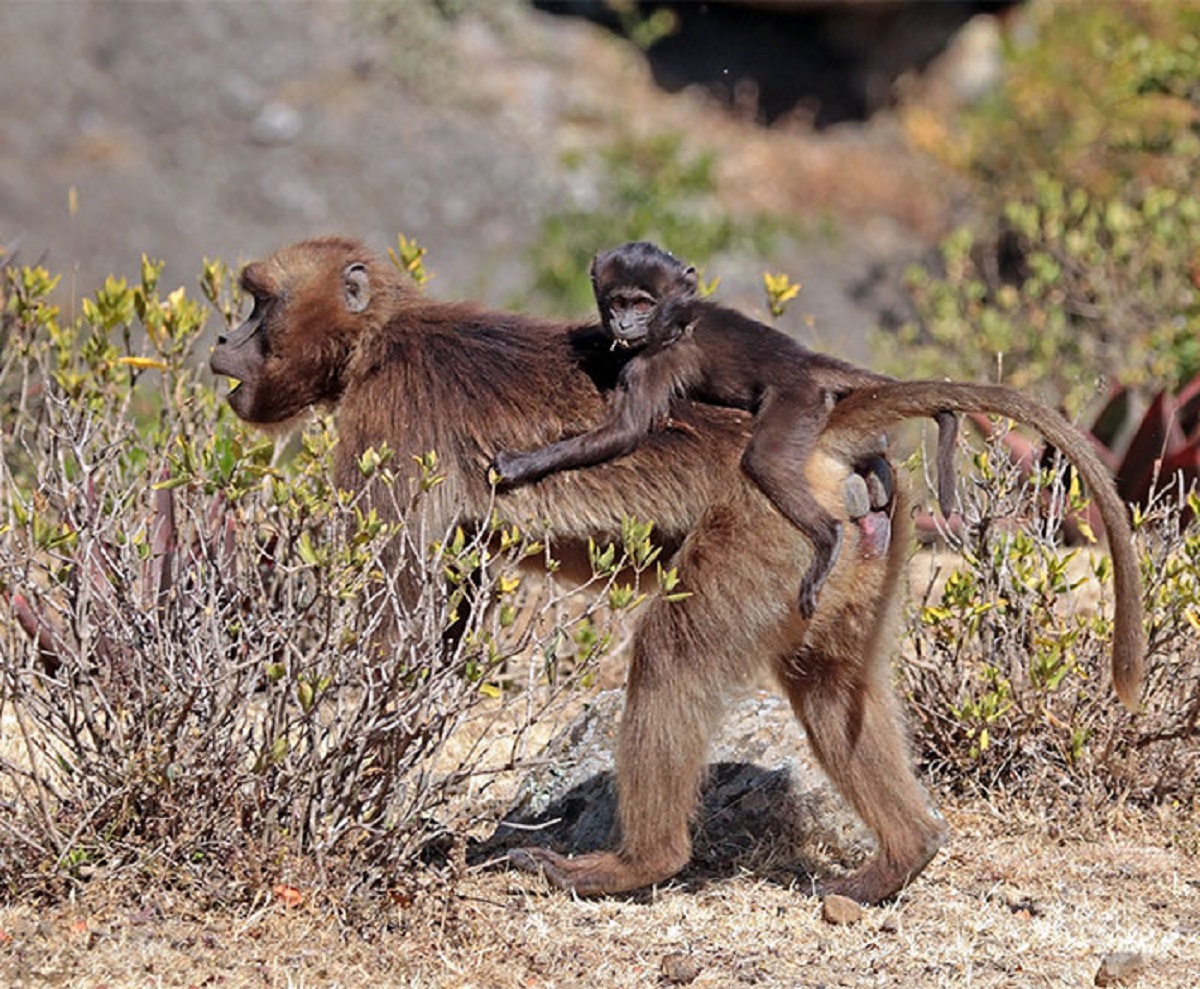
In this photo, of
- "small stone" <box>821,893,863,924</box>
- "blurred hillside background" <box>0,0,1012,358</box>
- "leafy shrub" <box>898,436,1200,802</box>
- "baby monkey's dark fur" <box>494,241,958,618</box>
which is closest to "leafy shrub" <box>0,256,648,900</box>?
"baby monkey's dark fur" <box>494,241,958,618</box>

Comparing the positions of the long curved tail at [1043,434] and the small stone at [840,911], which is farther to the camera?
the small stone at [840,911]

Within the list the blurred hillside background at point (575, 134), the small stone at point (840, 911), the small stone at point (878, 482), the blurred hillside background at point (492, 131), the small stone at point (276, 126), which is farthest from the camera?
the small stone at point (276, 126)

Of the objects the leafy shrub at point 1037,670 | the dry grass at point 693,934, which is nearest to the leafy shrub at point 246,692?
the dry grass at point 693,934

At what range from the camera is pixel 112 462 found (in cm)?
482

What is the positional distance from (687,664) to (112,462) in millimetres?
1646

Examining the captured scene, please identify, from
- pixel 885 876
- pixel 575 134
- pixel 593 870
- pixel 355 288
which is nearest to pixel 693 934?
pixel 593 870

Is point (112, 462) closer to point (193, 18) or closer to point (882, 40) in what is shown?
point (193, 18)

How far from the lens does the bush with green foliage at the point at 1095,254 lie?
914cm

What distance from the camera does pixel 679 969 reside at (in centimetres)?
439

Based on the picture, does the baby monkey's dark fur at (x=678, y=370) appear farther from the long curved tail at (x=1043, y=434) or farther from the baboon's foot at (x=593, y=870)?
the baboon's foot at (x=593, y=870)

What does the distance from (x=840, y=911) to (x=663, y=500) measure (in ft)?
4.02

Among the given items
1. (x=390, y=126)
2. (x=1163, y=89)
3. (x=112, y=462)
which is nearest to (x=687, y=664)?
(x=112, y=462)

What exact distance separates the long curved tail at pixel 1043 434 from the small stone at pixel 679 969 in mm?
Answer: 1265

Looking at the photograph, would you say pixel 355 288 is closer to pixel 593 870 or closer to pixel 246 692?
pixel 246 692
